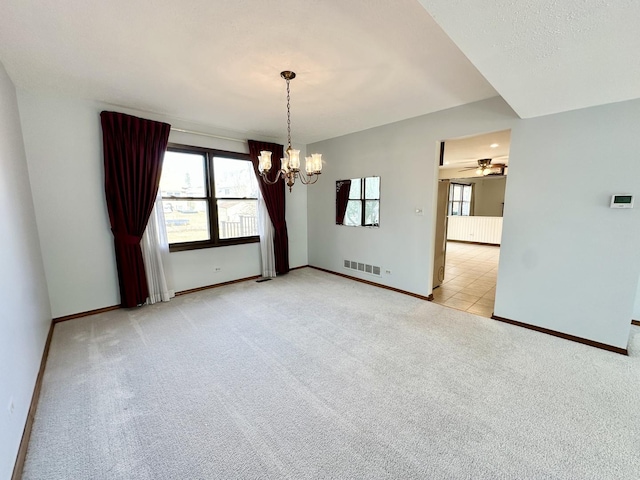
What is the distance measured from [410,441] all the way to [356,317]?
1727mm

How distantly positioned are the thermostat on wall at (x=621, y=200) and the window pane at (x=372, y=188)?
2.62m

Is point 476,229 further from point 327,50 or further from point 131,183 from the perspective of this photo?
point 131,183

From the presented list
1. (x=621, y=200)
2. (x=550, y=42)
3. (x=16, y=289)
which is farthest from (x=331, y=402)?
(x=621, y=200)

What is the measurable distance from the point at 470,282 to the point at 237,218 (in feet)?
14.5

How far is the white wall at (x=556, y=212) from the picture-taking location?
242 centimetres

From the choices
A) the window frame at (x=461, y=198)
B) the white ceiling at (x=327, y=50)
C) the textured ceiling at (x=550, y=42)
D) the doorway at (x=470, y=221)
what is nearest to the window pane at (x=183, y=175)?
the white ceiling at (x=327, y=50)

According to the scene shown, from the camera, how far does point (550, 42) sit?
148 centimetres

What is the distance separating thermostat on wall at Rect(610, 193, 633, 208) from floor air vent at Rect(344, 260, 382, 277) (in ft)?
9.11

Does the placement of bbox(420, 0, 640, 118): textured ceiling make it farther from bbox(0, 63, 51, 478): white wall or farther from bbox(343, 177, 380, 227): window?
bbox(0, 63, 51, 478): white wall

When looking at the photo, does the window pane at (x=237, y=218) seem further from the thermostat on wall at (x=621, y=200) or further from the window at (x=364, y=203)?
the thermostat on wall at (x=621, y=200)

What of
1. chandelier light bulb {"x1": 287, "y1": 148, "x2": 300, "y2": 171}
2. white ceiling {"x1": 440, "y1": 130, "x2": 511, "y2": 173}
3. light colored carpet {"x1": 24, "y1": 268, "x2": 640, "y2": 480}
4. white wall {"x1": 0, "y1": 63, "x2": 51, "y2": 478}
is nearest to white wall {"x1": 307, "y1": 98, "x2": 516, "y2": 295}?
white ceiling {"x1": 440, "y1": 130, "x2": 511, "y2": 173}

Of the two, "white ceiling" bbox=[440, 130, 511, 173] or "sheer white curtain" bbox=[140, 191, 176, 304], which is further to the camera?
"white ceiling" bbox=[440, 130, 511, 173]

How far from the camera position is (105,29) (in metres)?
1.84

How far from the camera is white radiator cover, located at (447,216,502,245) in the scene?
27.5ft
